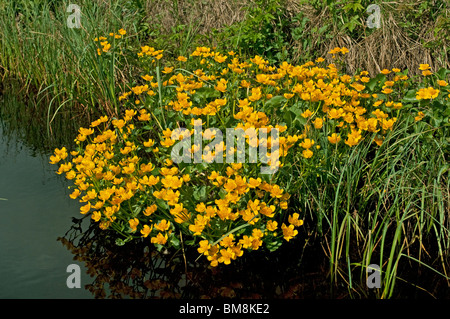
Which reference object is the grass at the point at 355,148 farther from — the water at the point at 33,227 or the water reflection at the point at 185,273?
the water at the point at 33,227

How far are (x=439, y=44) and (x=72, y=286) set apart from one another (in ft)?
11.5

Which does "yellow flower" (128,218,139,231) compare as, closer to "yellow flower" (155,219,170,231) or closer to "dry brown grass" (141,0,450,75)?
"yellow flower" (155,219,170,231)

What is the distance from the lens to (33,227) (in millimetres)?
3322

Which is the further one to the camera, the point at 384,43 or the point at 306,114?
the point at 384,43

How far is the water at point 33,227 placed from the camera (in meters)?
2.82

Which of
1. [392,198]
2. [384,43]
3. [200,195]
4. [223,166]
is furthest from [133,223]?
[384,43]

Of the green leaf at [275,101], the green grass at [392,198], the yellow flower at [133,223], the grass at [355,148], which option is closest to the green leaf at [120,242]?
the yellow flower at [133,223]

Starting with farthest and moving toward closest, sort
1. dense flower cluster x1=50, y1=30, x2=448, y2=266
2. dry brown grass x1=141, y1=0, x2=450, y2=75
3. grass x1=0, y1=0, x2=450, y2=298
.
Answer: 1. dry brown grass x1=141, y1=0, x2=450, y2=75
2. grass x1=0, y1=0, x2=450, y2=298
3. dense flower cluster x1=50, y1=30, x2=448, y2=266

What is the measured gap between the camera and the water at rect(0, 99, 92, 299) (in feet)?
9.26

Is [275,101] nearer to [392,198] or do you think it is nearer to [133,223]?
[392,198]

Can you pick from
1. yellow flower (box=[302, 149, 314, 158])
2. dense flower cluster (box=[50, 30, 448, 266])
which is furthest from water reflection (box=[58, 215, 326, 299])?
yellow flower (box=[302, 149, 314, 158])

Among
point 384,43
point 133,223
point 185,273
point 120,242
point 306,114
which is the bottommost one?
point 185,273
